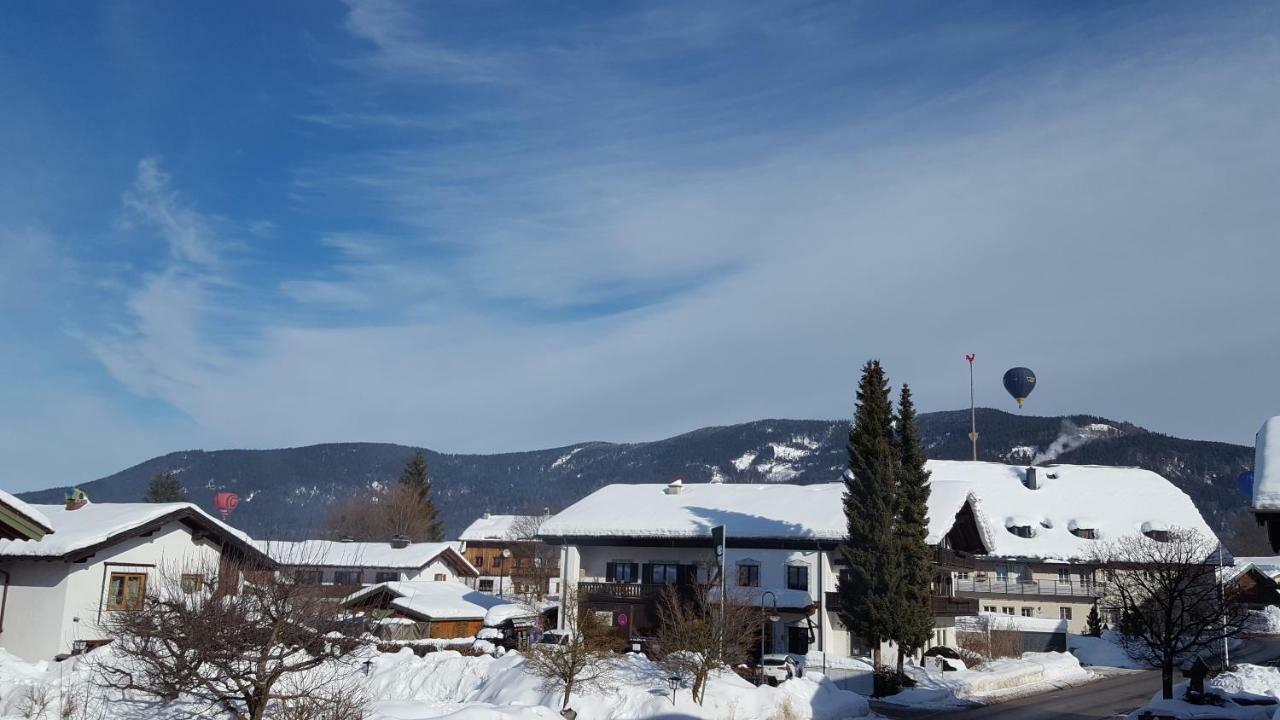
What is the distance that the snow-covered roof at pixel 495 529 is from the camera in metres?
132

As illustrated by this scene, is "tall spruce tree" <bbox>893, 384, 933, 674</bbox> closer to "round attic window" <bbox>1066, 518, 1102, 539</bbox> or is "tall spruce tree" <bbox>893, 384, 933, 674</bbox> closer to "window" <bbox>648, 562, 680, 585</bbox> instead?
"window" <bbox>648, 562, 680, 585</bbox>

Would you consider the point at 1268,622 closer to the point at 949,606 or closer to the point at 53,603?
the point at 949,606

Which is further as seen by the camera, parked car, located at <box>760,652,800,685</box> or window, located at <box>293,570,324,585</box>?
parked car, located at <box>760,652,800,685</box>

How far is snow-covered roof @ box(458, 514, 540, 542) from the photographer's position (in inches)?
5197

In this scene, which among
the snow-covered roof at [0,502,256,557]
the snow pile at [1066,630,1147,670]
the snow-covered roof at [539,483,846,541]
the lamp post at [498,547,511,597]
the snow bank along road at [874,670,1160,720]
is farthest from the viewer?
the lamp post at [498,547,511,597]

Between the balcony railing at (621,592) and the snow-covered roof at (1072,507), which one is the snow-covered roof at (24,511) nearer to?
the balcony railing at (621,592)

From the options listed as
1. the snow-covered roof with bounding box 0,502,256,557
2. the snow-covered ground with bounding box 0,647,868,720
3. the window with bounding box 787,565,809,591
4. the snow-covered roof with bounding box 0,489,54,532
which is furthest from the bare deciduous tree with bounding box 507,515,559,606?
the snow-covered roof with bounding box 0,489,54,532

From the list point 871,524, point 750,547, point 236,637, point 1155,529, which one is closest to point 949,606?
point 871,524

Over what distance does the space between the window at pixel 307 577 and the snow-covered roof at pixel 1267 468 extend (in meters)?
16.5

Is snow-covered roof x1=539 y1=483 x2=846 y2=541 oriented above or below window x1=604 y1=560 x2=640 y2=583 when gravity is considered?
above

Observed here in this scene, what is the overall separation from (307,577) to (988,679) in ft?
114

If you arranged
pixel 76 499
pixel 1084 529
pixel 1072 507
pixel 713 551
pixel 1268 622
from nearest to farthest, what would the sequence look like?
pixel 76 499 < pixel 713 551 < pixel 1268 622 < pixel 1084 529 < pixel 1072 507

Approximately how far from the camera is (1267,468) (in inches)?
692

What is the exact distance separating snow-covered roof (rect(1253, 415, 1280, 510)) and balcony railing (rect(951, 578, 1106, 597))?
6138 centimetres
